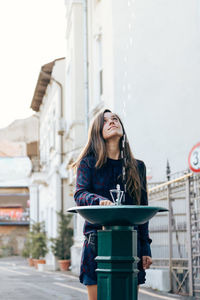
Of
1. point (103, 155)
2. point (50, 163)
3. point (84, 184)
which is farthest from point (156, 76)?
point (50, 163)

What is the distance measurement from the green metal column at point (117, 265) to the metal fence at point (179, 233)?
6.48 metres

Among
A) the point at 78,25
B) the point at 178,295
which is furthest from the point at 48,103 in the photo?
the point at 178,295

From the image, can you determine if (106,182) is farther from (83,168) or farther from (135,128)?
(135,128)

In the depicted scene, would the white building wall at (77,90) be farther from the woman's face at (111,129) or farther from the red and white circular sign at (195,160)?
the woman's face at (111,129)

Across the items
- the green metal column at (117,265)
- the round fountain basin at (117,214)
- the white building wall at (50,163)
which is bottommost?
the green metal column at (117,265)

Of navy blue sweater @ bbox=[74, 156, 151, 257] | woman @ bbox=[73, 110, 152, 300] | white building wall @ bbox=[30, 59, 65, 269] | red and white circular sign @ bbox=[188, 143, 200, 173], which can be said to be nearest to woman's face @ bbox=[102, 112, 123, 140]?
woman @ bbox=[73, 110, 152, 300]

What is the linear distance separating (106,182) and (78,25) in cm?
1764

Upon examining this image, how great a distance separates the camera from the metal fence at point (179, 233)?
10.1m

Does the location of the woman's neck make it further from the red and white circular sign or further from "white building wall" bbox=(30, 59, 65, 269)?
"white building wall" bbox=(30, 59, 65, 269)

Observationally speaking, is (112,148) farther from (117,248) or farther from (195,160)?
(195,160)

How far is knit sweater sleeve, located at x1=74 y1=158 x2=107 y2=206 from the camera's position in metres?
3.93

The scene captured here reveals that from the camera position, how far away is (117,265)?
11.6 feet

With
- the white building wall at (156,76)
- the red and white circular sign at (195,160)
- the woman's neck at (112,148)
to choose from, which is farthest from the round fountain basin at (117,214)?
the white building wall at (156,76)

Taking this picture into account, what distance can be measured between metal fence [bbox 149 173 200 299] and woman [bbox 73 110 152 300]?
597 centimetres
